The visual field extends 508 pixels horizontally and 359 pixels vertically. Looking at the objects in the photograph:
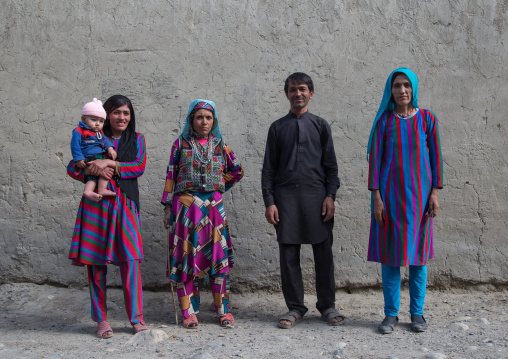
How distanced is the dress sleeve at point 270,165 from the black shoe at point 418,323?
119 cm

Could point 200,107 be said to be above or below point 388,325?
above

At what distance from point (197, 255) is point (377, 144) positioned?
1.40 meters

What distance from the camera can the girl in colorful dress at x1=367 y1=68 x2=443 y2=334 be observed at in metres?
3.16

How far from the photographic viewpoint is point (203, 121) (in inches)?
135

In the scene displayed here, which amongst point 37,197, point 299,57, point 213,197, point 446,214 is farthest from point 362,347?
point 37,197

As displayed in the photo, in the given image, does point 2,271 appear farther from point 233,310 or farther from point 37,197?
point 233,310

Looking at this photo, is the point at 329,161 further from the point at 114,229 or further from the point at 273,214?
the point at 114,229

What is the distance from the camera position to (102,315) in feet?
10.7

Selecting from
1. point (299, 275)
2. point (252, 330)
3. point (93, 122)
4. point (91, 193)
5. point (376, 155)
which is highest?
point (93, 122)

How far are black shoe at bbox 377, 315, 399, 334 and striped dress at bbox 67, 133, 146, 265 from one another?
161 centimetres

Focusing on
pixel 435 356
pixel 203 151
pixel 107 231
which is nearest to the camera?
pixel 435 356

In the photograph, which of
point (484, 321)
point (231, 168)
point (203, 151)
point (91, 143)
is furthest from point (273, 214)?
point (484, 321)

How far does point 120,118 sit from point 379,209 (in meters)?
1.79

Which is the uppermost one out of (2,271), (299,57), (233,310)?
(299,57)
